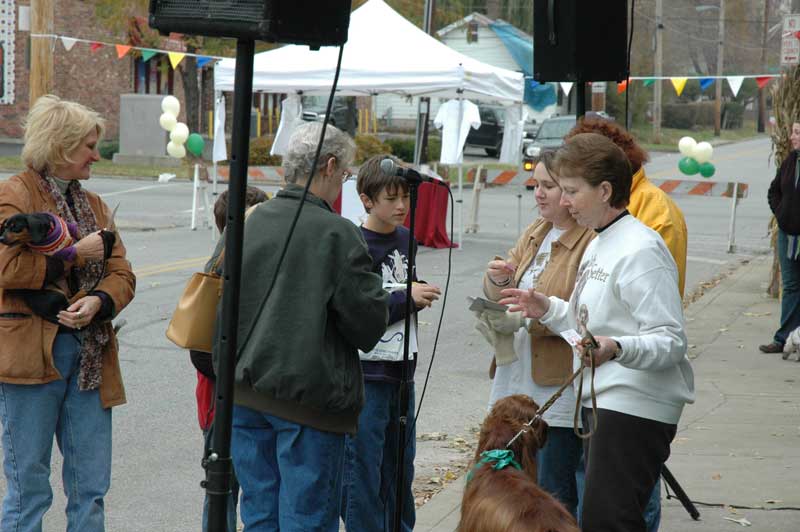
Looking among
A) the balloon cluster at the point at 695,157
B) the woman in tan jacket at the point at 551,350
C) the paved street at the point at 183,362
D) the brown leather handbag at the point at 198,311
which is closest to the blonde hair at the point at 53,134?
the brown leather handbag at the point at 198,311

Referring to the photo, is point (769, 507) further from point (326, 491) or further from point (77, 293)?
point (77, 293)

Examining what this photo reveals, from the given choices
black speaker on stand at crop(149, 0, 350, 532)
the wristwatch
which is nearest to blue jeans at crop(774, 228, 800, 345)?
the wristwatch

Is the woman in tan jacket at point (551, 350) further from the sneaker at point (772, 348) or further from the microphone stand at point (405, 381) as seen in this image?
the sneaker at point (772, 348)

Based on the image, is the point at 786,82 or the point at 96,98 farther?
the point at 96,98

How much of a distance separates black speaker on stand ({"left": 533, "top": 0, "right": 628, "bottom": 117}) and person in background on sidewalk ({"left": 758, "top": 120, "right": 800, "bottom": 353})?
430cm

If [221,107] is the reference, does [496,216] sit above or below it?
below

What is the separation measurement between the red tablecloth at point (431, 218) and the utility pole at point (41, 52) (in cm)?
564

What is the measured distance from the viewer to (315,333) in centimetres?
360

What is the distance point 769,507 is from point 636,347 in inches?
109

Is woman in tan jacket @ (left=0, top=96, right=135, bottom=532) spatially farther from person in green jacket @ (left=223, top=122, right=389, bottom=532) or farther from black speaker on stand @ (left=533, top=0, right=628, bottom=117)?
black speaker on stand @ (left=533, top=0, right=628, bottom=117)

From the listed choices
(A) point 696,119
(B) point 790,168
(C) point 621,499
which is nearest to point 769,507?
(C) point 621,499

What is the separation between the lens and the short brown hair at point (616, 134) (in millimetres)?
4605

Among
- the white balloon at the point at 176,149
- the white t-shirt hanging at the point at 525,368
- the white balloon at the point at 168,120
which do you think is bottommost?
the white t-shirt hanging at the point at 525,368

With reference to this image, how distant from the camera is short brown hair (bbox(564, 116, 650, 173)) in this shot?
4.61m
